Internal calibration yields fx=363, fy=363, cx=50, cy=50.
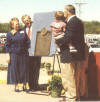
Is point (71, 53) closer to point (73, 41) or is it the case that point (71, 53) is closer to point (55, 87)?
point (73, 41)

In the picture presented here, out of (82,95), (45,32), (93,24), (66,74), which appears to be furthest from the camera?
(93,24)

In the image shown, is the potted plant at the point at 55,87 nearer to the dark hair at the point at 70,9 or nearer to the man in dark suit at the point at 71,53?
the man in dark suit at the point at 71,53

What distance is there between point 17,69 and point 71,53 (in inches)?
96.6

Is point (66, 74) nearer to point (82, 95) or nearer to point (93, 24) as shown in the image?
point (82, 95)

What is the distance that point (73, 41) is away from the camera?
21.8 ft

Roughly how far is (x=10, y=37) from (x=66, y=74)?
7.33 ft

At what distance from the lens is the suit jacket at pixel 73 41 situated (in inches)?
258

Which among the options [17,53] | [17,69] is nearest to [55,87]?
[17,69]

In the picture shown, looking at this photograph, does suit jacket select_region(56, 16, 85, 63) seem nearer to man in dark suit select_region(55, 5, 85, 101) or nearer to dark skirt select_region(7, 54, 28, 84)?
man in dark suit select_region(55, 5, 85, 101)

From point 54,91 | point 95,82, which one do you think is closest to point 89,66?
point 95,82

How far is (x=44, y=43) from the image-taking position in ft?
27.5

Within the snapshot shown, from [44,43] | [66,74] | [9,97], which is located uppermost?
[44,43]

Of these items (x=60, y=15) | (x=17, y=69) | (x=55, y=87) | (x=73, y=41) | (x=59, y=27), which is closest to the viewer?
(x=73, y=41)

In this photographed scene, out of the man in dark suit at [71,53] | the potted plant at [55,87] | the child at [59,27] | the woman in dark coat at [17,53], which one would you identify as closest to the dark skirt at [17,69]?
the woman in dark coat at [17,53]
